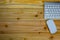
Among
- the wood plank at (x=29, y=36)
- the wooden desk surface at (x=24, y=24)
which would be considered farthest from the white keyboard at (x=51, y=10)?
the wood plank at (x=29, y=36)

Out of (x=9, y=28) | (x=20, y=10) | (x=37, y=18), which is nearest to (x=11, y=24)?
(x=9, y=28)

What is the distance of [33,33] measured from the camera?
1703mm

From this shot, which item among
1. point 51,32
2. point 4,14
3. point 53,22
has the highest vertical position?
point 4,14

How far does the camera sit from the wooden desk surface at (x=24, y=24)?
1688mm

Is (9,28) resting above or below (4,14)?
below

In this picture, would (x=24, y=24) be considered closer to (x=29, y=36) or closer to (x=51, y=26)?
(x=29, y=36)

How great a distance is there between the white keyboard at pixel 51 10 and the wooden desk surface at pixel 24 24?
50mm

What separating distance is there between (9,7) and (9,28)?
27 cm

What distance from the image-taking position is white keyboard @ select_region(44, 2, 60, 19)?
5.50ft

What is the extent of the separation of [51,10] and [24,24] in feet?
1.26

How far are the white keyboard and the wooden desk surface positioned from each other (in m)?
0.05

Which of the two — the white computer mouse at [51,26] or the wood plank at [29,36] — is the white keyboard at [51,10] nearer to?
the white computer mouse at [51,26]

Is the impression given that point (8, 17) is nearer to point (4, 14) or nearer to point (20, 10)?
point (4, 14)

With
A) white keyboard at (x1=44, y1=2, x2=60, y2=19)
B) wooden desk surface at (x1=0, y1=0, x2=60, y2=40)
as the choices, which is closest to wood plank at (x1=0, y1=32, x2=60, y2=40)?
wooden desk surface at (x1=0, y1=0, x2=60, y2=40)
